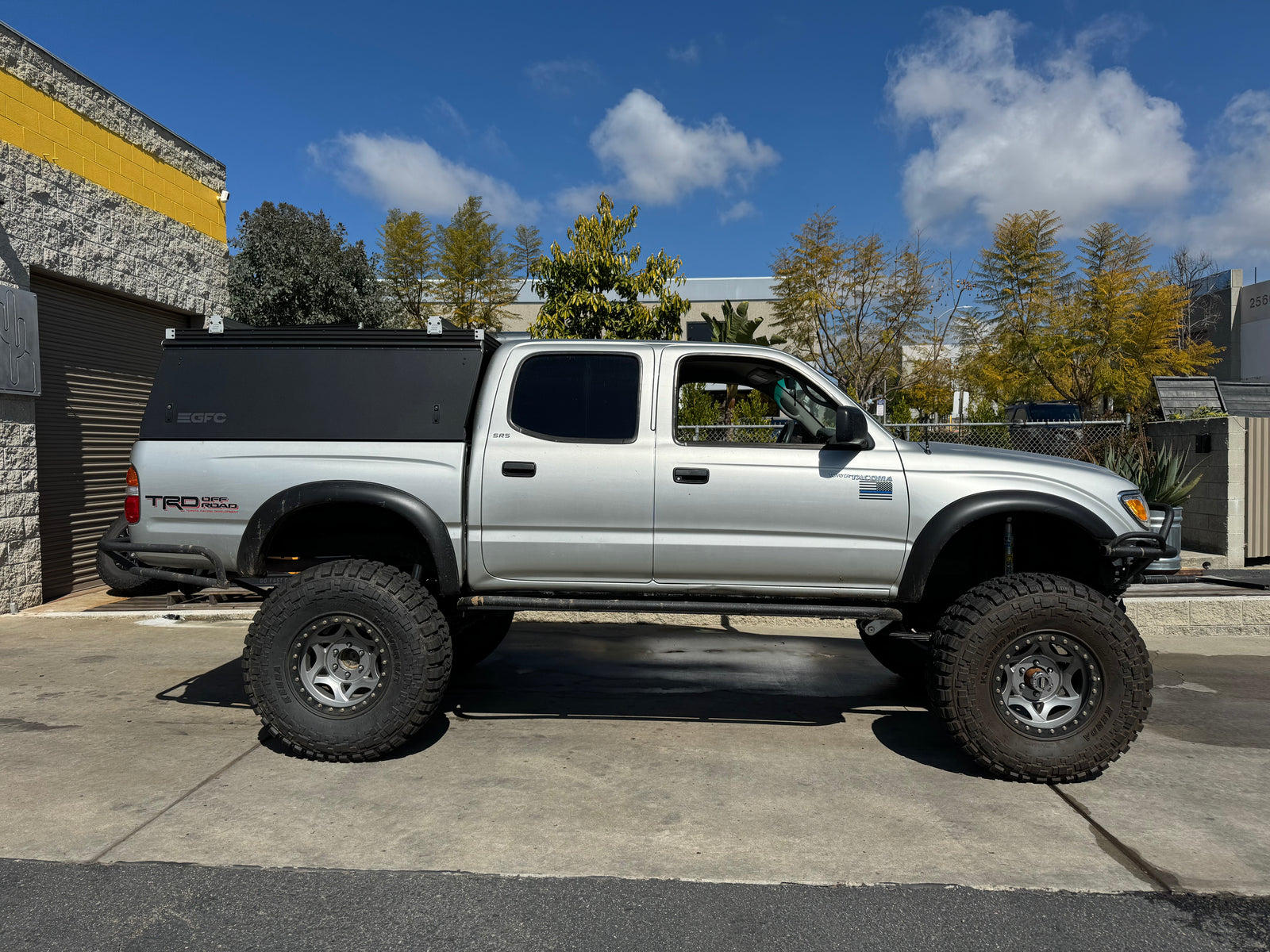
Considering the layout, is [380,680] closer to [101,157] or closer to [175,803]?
[175,803]

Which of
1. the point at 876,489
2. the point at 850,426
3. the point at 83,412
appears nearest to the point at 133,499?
the point at 850,426

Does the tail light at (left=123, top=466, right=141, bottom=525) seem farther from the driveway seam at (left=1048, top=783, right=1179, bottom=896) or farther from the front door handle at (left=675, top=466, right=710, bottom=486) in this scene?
the driveway seam at (left=1048, top=783, right=1179, bottom=896)

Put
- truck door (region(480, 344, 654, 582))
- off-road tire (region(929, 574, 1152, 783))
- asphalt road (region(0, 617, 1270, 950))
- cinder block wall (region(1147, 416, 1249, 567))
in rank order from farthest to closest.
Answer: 1. cinder block wall (region(1147, 416, 1249, 567))
2. truck door (region(480, 344, 654, 582))
3. off-road tire (region(929, 574, 1152, 783))
4. asphalt road (region(0, 617, 1270, 950))

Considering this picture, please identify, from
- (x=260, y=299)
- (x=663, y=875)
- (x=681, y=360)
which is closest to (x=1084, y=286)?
(x=260, y=299)

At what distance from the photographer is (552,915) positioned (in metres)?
3.05

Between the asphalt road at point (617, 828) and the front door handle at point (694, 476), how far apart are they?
1435 millimetres

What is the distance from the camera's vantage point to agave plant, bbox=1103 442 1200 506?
9.37 m

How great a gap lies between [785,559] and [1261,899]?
2.29 m

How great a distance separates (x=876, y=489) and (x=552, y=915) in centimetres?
255

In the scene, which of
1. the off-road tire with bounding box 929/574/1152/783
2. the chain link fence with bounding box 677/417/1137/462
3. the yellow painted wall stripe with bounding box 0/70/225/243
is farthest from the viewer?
Answer: the chain link fence with bounding box 677/417/1137/462

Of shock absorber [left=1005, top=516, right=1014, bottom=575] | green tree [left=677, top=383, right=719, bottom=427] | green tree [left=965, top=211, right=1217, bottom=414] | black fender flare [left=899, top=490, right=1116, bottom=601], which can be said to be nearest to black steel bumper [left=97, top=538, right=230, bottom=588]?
black fender flare [left=899, top=490, right=1116, bottom=601]

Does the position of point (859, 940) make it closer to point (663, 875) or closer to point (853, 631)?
point (663, 875)

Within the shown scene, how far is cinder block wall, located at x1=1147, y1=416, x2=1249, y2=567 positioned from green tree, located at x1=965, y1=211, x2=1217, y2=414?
19.9 meters

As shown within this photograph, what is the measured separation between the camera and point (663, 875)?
3.34 m
